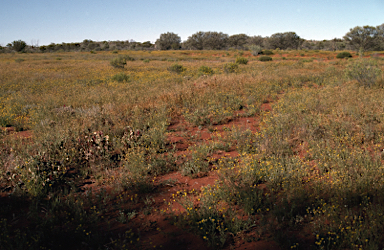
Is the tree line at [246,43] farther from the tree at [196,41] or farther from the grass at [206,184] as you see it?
the grass at [206,184]

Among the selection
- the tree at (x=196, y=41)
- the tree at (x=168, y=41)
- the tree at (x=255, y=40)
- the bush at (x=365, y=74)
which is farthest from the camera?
the tree at (x=196, y=41)

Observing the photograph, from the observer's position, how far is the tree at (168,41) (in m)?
69.8

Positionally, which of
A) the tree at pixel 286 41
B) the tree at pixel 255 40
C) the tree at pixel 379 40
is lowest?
the tree at pixel 379 40

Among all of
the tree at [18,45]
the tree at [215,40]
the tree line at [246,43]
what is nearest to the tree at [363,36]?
the tree line at [246,43]

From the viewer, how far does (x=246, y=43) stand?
6944 centimetres

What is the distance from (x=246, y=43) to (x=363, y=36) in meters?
35.3

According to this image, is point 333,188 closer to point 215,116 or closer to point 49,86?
point 215,116

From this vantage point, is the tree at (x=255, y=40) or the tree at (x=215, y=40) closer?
the tree at (x=255, y=40)

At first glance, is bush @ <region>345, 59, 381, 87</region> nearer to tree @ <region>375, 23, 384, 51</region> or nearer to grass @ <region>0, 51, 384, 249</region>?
grass @ <region>0, 51, 384, 249</region>

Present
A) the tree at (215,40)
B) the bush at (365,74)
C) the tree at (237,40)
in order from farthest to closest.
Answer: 1. the tree at (237,40)
2. the tree at (215,40)
3. the bush at (365,74)

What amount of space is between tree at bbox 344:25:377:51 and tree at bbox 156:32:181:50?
43.4 m

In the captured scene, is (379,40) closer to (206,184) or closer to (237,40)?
(237,40)

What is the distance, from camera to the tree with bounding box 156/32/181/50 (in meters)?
69.8

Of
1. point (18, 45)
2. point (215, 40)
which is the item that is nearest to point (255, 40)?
point (215, 40)
